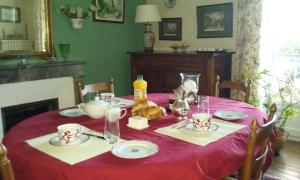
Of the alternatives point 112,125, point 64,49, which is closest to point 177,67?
point 64,49

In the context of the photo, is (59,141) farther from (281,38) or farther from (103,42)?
(281,38)

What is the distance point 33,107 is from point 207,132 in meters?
2.42

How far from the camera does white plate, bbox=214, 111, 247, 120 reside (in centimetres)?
177

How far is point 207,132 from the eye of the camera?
1.50 metres

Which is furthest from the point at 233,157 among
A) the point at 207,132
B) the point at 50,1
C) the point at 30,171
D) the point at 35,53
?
the point at 50,1

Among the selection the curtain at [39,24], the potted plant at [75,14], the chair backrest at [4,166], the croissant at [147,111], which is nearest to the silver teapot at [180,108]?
the croissant at [147,111]

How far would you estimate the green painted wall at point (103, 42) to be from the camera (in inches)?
146

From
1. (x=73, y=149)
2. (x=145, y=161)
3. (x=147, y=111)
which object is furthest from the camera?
(x=147, y=111)

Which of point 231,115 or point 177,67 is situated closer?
point 231,115

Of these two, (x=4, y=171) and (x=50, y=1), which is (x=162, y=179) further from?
(x=50, y=1)

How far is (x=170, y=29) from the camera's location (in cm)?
450

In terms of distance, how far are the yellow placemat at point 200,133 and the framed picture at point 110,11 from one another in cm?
290

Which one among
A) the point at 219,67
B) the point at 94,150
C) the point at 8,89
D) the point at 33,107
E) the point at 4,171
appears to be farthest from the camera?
the point at 219,67

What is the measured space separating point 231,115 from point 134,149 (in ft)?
2.59
